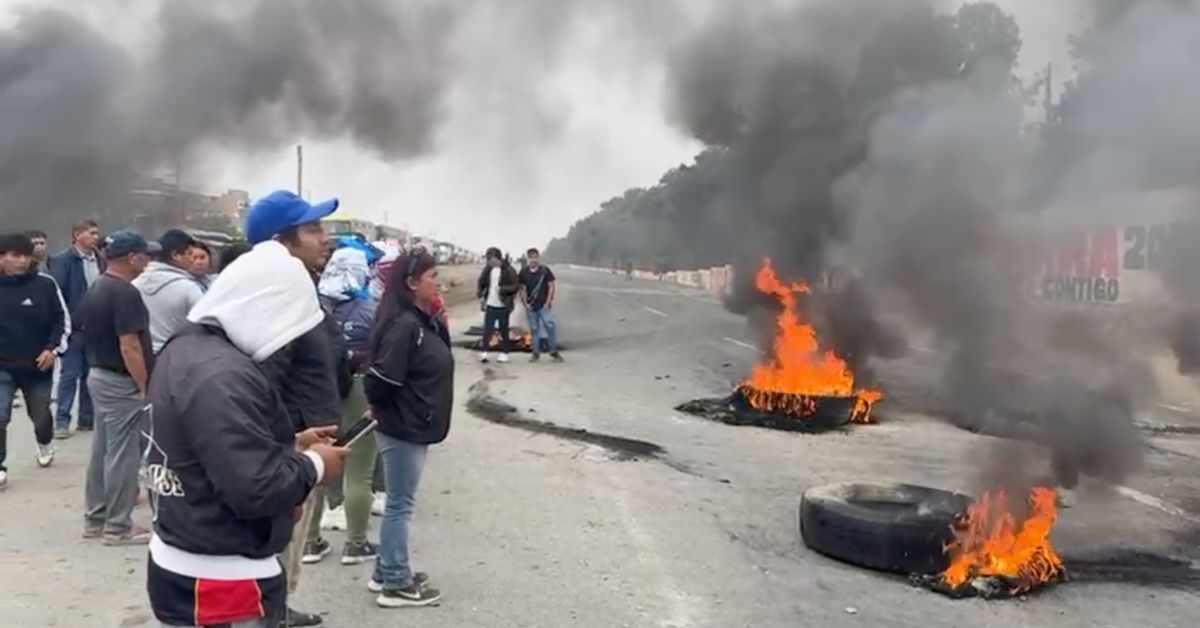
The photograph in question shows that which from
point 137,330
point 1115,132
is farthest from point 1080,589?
point 137,330

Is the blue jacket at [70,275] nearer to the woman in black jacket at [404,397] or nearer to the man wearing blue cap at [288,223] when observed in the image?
the woman in black jacket at [404,397]

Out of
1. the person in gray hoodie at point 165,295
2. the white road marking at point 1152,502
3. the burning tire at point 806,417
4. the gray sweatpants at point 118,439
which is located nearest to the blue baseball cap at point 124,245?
the person in gray hoodie at point 165,295

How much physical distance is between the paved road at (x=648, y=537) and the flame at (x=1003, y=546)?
0.14 meters

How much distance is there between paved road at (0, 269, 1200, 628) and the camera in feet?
14.1

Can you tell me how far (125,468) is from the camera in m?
5.25

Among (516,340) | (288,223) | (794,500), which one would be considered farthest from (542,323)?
(288,223)

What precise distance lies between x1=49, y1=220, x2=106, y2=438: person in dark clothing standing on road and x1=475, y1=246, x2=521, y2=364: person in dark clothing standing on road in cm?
604

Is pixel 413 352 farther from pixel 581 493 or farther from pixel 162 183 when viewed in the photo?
pixel 162 183

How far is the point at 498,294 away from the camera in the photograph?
1404 centimetres

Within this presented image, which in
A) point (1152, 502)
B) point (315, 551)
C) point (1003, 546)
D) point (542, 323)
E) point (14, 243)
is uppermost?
point (14, 243)

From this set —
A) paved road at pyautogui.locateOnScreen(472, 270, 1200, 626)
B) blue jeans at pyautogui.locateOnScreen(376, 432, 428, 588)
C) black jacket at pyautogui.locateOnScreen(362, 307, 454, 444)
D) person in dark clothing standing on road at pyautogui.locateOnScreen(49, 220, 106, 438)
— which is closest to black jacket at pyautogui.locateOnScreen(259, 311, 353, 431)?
black jacket at pyautogui.locateOnScreen(362, 307, 454, 444)

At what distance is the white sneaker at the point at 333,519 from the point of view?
18.3 feet

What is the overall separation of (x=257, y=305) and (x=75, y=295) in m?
7.26

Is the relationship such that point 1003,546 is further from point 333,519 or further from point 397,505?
point 333,519
